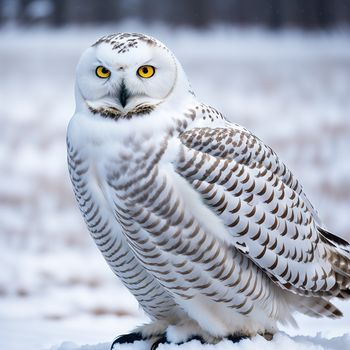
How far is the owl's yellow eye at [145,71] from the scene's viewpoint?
4.33 feet

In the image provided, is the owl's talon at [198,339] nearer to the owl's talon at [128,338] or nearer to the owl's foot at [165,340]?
the owl's foot at [165,340]

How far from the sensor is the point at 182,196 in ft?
4.34

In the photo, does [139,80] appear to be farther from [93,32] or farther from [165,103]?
[93,32]

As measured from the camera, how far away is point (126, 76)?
1305mm

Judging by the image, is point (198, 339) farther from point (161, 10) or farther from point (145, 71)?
point (161, 10)

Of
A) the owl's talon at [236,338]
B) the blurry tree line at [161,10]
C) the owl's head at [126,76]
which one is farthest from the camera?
the blurry tree line at [161,10]

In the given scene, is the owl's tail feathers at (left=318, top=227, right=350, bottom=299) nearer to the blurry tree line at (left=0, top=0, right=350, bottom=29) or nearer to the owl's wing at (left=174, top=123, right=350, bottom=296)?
the owl's wing at (left=174, top=123, right=350, bottom=296)

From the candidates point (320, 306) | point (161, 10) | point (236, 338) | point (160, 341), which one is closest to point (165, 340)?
point (160, 341)

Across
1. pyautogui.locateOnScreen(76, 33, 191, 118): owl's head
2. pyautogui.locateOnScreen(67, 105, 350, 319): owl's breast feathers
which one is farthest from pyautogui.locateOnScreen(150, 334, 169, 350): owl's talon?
pyautogui.locateOnScreen(76, 33, 191, 118): owl's head

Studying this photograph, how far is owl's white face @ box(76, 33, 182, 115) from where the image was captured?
4.28 ft

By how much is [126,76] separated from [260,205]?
14.1 inches

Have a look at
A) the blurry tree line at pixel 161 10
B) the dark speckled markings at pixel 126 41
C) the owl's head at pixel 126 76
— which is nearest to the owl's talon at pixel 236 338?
the owl's head at pixel 126 76

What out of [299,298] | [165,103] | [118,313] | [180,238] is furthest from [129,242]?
[118,313]

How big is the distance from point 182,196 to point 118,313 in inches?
55.5
